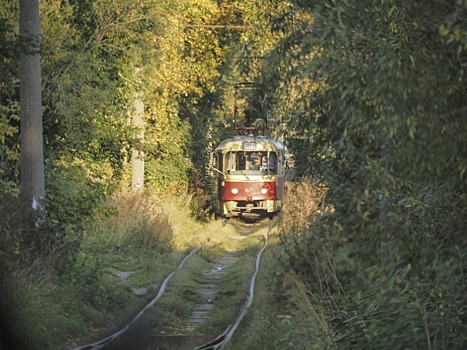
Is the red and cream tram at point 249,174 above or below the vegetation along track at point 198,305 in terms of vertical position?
above

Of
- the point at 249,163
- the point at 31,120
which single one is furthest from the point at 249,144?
the point at 31,120

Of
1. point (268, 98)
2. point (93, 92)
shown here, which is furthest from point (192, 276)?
point (268, 98)

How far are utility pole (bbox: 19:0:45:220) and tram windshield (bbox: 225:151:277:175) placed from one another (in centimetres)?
1728

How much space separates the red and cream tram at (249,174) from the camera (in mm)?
30503

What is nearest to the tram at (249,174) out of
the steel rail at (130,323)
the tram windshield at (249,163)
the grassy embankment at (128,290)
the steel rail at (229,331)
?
the tram windshield at (249,163)

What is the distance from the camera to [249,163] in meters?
31.1

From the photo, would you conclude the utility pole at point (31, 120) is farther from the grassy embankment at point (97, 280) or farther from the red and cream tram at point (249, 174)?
the red and cream tram at point (249, 174)

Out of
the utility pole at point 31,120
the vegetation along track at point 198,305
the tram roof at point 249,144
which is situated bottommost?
the vegetation along track at point 198,305

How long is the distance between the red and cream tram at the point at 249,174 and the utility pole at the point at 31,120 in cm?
1670

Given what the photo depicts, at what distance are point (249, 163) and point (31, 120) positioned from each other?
17710mm

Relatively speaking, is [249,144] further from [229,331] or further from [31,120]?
[229,331]

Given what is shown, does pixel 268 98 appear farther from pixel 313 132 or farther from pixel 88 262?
pixel 88 262

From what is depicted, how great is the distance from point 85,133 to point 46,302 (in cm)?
584

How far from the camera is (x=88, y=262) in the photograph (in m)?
16.6
